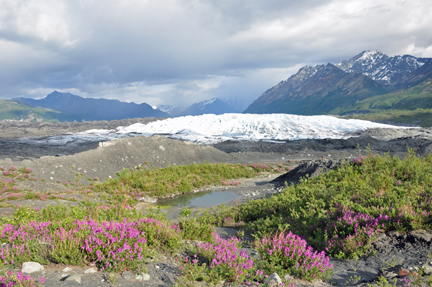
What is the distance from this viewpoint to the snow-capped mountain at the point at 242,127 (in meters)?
108

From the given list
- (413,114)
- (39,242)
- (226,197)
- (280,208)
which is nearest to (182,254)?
(39,242)

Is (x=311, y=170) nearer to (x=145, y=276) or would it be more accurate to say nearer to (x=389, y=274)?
(x=389, y=274)

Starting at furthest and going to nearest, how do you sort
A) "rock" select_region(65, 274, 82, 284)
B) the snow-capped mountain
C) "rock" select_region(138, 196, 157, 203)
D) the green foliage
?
1. the snow-capped mountain
2. the green foliage
3. "rock" select_region(138, 196, 157, 203)
4. "rock" select_region(65, 274, 82, 284)

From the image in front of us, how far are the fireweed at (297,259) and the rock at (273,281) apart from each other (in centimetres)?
55

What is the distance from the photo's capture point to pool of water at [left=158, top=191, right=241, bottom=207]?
76.6ft

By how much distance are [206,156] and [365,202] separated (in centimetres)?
4087

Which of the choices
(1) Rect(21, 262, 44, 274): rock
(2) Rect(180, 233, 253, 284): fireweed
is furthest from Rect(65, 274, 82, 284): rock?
(2) Rect(180, 233, 253, 284): fireweed

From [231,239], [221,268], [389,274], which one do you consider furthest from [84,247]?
[389,274]

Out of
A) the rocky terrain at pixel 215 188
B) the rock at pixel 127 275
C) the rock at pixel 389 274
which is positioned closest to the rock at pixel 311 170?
the rocky terrain at pixel 215 188

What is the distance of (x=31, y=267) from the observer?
192 inches

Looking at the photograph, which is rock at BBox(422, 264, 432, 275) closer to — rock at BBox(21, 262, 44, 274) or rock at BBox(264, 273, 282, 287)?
rock at BBox(264, 273, 282, 287)

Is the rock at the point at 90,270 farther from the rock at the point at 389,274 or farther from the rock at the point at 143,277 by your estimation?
the rock at the point at 389,274

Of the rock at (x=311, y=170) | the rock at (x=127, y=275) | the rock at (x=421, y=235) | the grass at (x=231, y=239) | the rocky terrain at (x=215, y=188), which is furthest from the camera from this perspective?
the rock at (x=311, y=170)

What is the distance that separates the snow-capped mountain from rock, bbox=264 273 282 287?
98.7 metres
